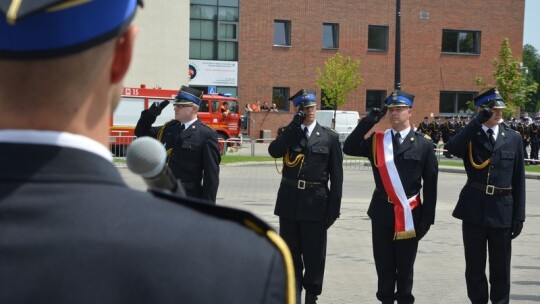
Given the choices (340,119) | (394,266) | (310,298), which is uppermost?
(394,266)

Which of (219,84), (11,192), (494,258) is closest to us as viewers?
(11,192)

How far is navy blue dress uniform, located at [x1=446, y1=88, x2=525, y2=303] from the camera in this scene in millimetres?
7766

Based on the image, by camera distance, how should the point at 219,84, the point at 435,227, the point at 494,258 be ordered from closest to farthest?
1. the point at 494,258
2. the point at 435,227
3. the point at 219,84

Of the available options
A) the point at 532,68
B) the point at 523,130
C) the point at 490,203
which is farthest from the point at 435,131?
the point at 532,68

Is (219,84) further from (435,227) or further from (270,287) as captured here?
(270,287)

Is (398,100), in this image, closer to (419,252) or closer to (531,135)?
(419,252)

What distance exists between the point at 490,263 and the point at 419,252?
3.83 m

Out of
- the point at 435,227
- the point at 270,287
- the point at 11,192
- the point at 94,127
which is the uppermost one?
the point at 94,127

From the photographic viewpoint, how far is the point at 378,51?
49.8 m

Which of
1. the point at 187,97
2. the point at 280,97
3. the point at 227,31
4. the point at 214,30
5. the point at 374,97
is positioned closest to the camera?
the point at 187,97

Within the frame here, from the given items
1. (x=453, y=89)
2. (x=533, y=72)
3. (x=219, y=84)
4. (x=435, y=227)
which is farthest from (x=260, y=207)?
(x=533, y=72)

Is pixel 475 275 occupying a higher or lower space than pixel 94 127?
lower

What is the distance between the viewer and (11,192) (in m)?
1.45

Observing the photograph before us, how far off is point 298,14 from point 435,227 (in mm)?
35176
